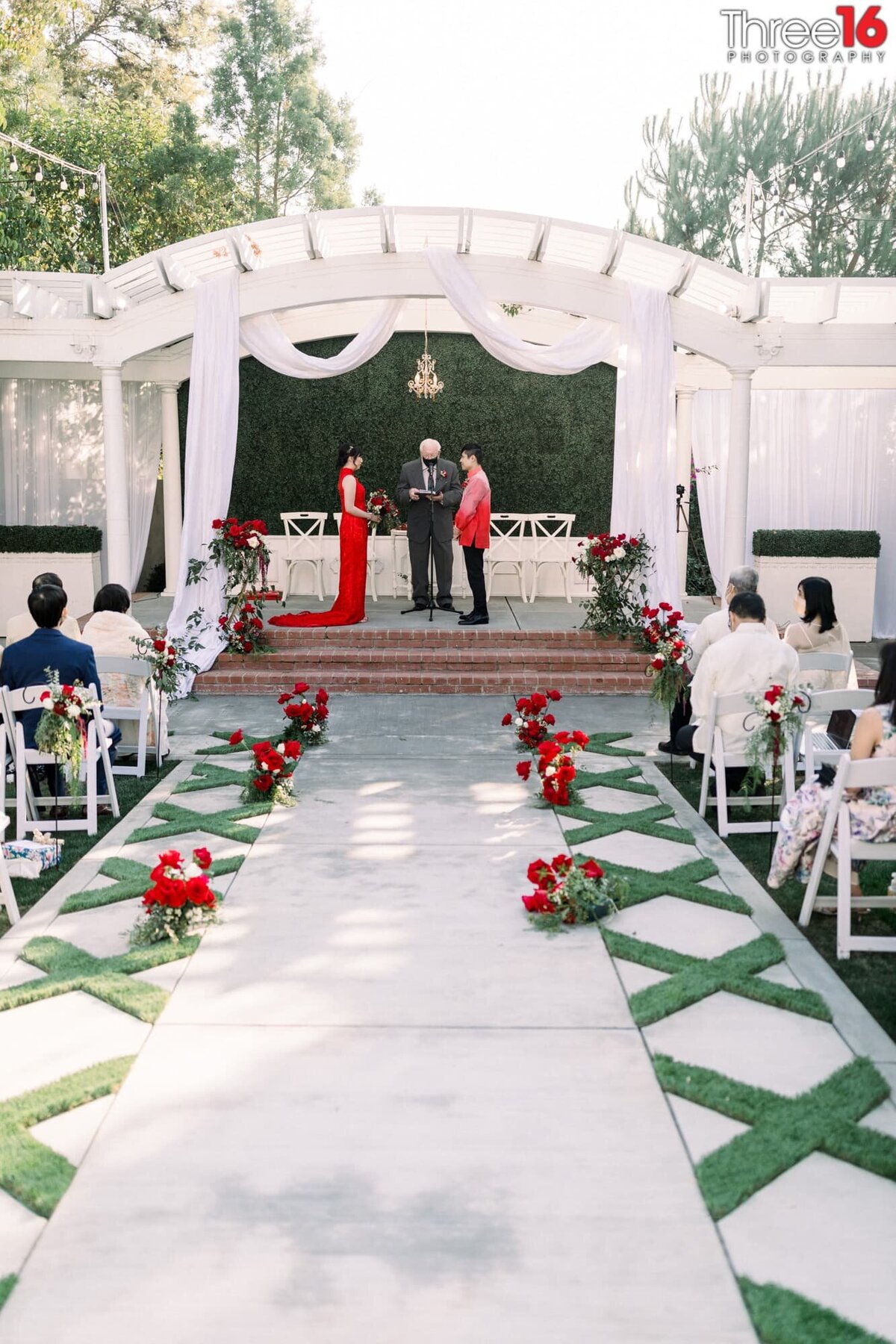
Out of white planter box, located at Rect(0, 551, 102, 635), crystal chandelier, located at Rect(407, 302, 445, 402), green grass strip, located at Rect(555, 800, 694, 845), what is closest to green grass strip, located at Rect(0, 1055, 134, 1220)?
green grass strip, located at Rect(555, 800, 694, 845)

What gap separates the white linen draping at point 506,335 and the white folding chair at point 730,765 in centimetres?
530

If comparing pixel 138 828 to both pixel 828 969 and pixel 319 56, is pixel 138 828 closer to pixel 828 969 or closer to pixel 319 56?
pixel 828 969

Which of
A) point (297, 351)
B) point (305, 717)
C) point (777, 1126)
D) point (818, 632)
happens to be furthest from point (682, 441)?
point (777, 1126)

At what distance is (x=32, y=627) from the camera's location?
7.35 metres

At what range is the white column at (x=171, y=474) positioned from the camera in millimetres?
13961

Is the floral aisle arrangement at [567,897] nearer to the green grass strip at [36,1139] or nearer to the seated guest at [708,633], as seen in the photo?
the green grass strip at [36,1139]

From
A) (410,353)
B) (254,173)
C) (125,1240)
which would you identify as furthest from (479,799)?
(254,173)

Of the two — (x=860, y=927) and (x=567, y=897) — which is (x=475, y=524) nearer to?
(x=567, y=897)

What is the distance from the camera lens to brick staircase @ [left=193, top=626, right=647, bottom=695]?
33.4 feet

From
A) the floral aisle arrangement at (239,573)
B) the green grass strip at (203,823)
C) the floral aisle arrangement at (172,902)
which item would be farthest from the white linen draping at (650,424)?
the floral aisle arrangement at (172,902)

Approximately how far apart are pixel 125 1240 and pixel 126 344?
29.7 ft

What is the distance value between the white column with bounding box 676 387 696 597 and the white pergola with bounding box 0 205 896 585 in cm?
271

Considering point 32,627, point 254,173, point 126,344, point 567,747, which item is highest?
point 254,173

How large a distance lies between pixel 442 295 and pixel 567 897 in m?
7.00
